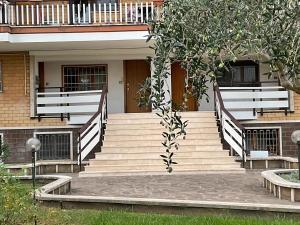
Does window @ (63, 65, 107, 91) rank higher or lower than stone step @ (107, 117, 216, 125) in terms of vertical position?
higher

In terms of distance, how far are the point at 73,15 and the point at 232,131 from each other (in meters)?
6.48

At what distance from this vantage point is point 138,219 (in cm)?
902

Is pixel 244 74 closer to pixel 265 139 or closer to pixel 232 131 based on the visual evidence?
pixel 265 139

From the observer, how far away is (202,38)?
6.54m

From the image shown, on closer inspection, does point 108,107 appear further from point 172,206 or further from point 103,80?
point 172,206

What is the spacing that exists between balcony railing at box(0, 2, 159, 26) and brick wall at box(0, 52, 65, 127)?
2.14 metres

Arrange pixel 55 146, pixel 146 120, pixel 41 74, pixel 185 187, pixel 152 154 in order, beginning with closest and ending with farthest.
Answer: pixel 185 187, pixel 152 154, pixel 146 120, pixel 55 146, pixel 41 74

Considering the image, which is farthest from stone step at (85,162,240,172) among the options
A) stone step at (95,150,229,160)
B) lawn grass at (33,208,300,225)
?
lawn grass at (33,208,300,225)

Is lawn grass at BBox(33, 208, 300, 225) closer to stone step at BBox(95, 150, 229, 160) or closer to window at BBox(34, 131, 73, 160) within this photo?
stone step at BBox(95, 150, 229, 160)

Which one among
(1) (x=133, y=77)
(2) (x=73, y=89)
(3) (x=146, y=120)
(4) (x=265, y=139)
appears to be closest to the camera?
(3) (x=146, y=120)

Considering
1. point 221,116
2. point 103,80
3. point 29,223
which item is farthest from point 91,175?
point 29,223

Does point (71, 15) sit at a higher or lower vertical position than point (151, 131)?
higher

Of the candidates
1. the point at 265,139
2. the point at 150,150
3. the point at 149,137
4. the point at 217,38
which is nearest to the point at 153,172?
the point at 150,150

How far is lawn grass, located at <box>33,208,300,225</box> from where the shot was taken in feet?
28.3
